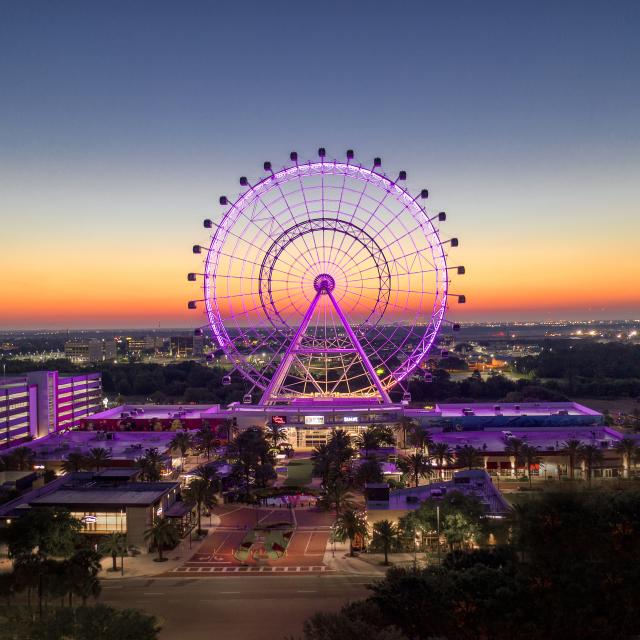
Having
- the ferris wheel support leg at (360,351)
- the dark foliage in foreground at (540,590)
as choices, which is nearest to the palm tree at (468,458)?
the ferris wheel support leg at (360,351)

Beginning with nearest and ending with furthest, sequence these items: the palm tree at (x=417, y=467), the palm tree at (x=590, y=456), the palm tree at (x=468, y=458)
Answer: the palm tree at (x=417, y=467) < the palm tree at (x=590, y=456) < the palm tree at (x=468, y=458)

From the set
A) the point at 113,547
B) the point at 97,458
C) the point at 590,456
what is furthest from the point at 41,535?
the point at 590,456

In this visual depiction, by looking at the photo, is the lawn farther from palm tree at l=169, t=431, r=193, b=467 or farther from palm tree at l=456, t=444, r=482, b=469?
palm tree at l=456, t=444, r=482, b=469

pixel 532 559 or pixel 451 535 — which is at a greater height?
pixel 532 559

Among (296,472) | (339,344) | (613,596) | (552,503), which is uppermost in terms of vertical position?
(339,344)

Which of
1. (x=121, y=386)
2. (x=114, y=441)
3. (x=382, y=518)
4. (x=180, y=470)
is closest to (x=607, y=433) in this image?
(x=382, y=518)

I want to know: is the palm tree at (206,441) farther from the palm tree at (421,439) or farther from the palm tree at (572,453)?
A: the palm tree at (572,453)

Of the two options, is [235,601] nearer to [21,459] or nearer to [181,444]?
[181,444]

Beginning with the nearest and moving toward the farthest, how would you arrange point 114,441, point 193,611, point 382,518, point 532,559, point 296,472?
point 532,559 < point 193,611 < point 382,518 < point 296,472 < point 114,441

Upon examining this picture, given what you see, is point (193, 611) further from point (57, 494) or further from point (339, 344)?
point (339, 344)
